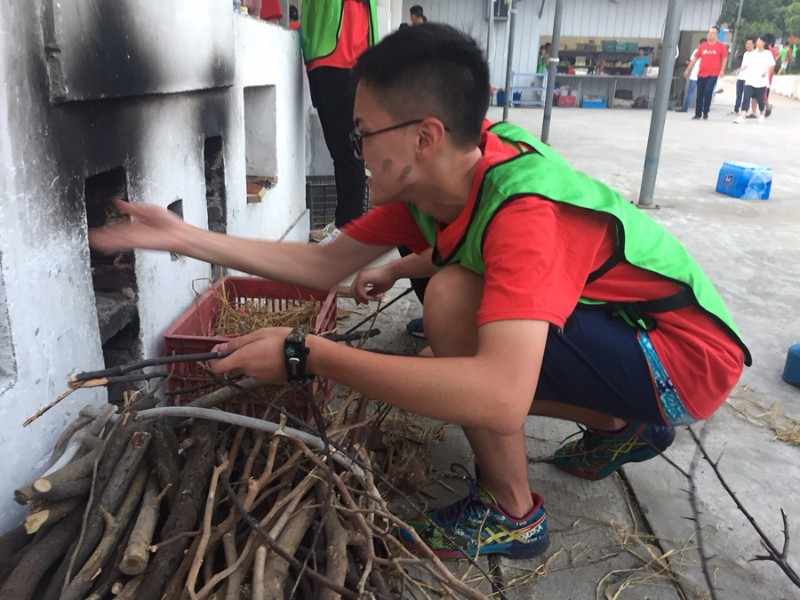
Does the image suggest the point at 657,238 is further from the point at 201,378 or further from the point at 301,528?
the point at 201,378

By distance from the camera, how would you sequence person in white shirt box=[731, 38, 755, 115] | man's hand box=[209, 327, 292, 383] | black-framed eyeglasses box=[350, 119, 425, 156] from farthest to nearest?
person in white shirt box=[731, 38, 755, 115] < black-framed eyeglasses box=[350, 119, 425, 156] < man's hand box=[209, 327, 292, 383]

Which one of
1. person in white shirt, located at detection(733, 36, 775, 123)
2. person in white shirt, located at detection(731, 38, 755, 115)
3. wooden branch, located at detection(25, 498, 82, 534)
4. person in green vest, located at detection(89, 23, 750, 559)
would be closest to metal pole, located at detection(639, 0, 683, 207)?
person in green vest, located at detection(89, 23, 750, 559)

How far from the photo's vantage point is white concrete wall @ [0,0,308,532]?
156 cm

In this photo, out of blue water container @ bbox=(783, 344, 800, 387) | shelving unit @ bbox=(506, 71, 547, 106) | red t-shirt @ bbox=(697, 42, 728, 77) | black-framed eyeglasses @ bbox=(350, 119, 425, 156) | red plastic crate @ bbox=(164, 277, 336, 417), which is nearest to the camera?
black-framed eyeglasses @ bbox=(350, 119, 425, 156)

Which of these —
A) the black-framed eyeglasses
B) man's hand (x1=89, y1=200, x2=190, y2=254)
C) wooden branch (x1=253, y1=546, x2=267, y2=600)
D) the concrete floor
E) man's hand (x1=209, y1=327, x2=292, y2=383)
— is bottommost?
the concrete floor

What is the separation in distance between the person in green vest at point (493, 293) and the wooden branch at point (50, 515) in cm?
48

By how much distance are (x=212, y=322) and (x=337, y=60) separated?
7.25 feet

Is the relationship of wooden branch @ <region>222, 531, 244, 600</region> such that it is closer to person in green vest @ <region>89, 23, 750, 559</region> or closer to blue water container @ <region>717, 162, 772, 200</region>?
person in green vest @ <region>89, 23, 750, 559</region>

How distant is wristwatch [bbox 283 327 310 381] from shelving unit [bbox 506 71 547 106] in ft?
69.7

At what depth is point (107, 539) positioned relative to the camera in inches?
61.0

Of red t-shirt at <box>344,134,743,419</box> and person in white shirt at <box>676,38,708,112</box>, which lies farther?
person in white shirt at <box>676,38,708,112</box>

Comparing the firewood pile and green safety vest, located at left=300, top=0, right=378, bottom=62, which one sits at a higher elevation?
green safety vest, located at left=300, top=0, right=378, bottom=62

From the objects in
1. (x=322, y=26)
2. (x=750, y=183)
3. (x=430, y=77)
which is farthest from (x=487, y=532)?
(x=750, y=183)

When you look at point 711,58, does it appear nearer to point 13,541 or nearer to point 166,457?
point 166,457
